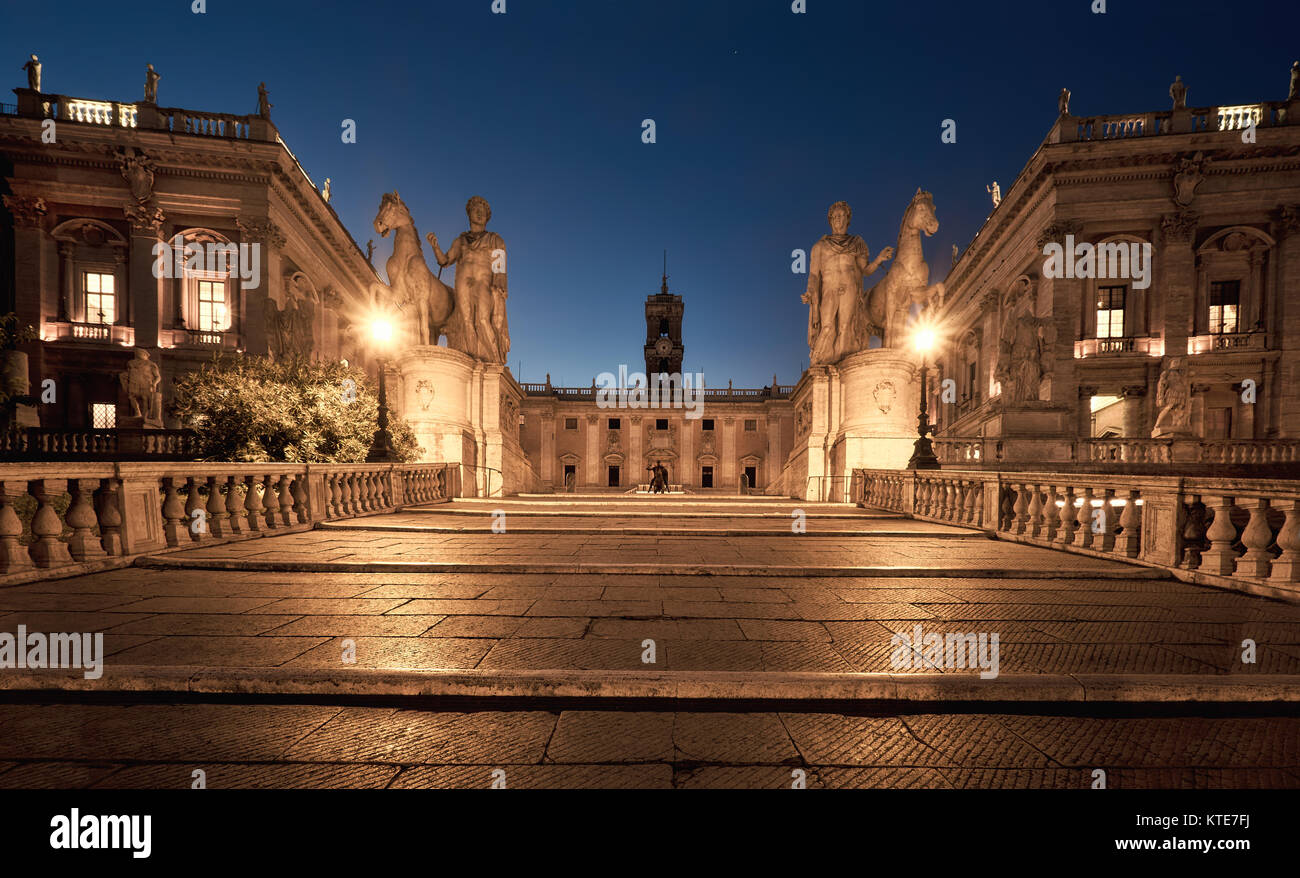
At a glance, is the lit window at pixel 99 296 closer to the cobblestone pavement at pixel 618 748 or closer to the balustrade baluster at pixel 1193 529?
the cobblestone pavement at pixel 618 748

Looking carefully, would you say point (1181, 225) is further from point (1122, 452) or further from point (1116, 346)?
point (1122, 452)

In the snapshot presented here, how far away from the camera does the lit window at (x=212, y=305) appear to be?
23.5 meters

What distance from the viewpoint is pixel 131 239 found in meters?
22.4

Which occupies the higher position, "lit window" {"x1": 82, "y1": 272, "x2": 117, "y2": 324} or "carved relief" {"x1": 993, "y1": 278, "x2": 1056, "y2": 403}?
"lit window" {"x1": 82, "y1": 272, "x2": 117, "y2": 324}

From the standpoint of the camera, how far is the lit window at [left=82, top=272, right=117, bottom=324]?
907 inches

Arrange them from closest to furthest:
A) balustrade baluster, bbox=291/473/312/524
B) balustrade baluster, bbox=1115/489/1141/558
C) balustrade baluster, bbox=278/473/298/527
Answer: balustrade baluster, bbox=1115/489/1141/558
balustrade baluster, bbox=278/473/298/527
balustrade baluster, bbox=291/473/312/524

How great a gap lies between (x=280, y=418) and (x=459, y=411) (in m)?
4.79

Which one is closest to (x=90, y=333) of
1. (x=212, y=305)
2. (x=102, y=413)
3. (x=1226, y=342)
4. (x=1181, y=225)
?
(x=102, y=413)

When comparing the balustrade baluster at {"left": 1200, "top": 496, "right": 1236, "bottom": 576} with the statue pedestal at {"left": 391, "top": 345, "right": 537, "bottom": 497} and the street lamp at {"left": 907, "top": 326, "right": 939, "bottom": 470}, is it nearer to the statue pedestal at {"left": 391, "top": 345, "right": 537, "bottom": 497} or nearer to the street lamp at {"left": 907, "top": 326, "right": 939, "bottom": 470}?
the street lamp at {"left": 907, "top": 326, "right": 939, "bottom": 470}

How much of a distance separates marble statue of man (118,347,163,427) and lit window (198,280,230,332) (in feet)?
23.5

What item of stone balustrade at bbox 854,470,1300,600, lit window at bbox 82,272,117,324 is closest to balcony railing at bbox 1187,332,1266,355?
stone balustrade at bbox 854,470,1300,600

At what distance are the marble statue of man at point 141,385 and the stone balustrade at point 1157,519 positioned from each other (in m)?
23.9
